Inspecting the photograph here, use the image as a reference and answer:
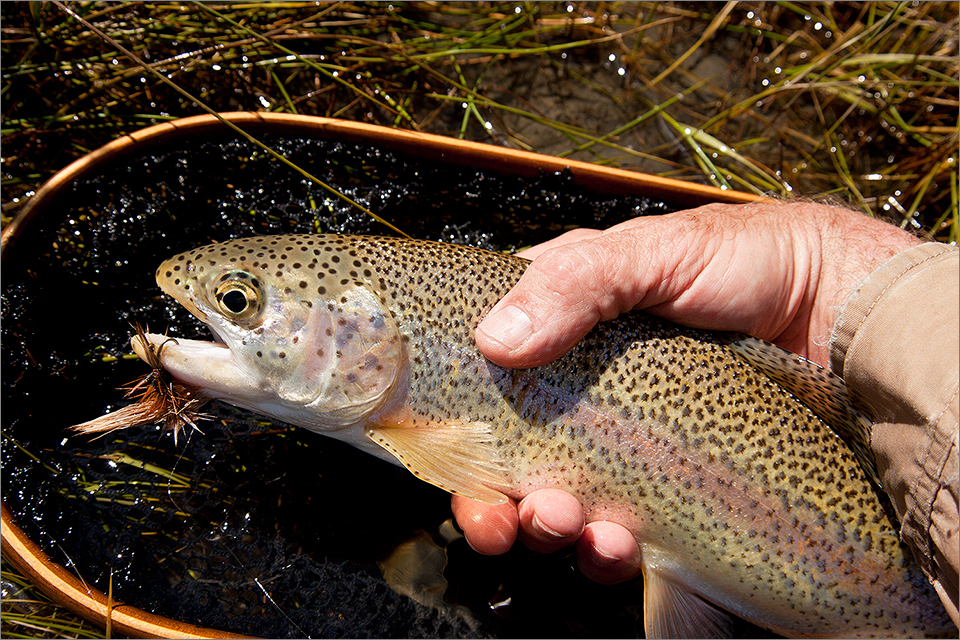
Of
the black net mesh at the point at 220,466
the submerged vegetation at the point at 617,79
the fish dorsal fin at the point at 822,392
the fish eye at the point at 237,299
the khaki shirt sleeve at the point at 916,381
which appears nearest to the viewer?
the khaki shirt sleeve at the point at 916,381

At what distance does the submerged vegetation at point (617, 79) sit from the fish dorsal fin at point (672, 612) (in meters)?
2.33

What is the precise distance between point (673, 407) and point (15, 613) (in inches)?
109

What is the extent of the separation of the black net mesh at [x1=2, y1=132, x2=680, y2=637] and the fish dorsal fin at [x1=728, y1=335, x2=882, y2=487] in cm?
108

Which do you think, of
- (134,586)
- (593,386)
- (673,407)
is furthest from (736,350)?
(134,586)

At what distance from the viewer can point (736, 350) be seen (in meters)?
2.26

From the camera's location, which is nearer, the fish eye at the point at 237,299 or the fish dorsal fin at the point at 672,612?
the fish eye at the point at 237,299

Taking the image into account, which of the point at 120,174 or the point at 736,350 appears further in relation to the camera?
the point at 120,174

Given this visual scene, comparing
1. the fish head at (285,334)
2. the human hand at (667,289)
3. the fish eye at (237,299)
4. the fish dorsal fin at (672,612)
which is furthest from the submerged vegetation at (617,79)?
the fish dorsal fin at (672,612)

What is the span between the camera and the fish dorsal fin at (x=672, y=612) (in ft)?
7.34

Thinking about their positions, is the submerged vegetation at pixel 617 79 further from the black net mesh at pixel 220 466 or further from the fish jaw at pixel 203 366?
the fish jaw at pixel 203 366

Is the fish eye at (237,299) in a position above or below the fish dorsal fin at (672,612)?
above

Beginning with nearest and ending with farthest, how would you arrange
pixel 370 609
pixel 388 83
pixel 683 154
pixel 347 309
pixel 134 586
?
1. pixel 347 309
2. pixel 134 586
3. pixel 370 609
4. pixel 388 83
5. pixel 683 154

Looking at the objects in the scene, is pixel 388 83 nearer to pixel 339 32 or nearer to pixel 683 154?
pixel 339 32

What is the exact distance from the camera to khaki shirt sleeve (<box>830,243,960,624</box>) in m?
1.72
